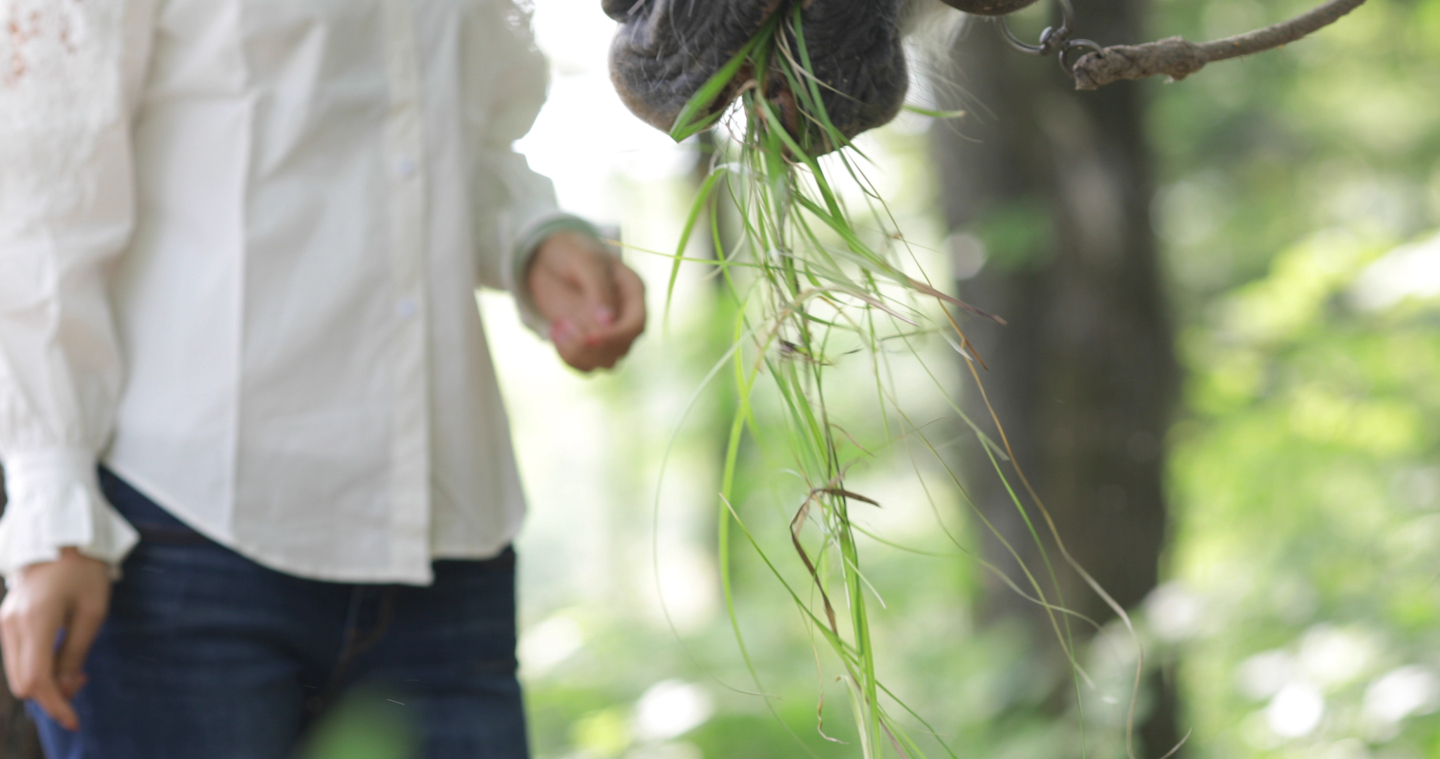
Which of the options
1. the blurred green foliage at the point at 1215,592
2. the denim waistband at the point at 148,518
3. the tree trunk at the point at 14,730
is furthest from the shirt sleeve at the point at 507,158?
the tree trunk at the point at 14,730

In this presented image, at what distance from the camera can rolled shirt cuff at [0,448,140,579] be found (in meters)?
0.71

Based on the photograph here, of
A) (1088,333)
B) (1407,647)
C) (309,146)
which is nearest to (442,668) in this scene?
(309,146)

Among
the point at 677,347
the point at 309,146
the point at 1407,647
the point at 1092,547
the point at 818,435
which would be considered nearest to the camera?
the point at 818,435

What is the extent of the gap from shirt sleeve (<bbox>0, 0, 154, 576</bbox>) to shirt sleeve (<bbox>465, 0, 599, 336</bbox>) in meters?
0.27

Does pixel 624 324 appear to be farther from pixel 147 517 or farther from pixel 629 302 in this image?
pixel 147 517

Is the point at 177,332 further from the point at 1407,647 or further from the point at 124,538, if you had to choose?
the point at 1407,647

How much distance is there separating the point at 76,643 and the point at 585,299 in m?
0.47

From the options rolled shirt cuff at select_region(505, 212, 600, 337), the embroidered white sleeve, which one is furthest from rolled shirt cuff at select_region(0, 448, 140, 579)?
rolled shirt cuff at select_region(505, 212, 600, 337)

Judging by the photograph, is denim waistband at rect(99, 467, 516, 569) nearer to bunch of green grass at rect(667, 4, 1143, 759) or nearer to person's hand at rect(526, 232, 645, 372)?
person's hand at rect(526, 232, 645, 372)

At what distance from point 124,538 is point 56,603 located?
61 millimetres

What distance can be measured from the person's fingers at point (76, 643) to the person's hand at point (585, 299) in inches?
15.9

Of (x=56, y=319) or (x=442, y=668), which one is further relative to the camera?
(x=442, y=668)

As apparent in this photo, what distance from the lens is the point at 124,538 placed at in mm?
746

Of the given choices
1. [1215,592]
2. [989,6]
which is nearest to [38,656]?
[989,6]
